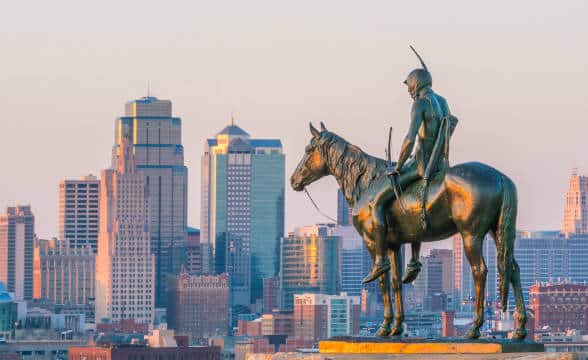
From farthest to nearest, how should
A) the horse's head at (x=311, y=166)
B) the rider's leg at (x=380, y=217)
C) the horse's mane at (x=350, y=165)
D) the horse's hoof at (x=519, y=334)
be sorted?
the horse's head at (x=311, y=166), the horse's mane at (x=350, y=165), the rider's leg at (x=380, y=217), the horse's hoof at (x=519, y=334)

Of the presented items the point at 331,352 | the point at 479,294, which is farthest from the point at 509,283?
the point at 331,352

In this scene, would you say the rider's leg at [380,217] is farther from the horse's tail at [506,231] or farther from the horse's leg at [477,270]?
the horse's tail at [506,231]

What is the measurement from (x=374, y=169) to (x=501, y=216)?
1.39m

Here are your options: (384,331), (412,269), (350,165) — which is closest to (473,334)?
(384,331)

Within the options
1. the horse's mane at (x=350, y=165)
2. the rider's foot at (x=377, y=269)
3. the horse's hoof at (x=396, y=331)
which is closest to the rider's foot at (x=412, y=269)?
the rider's foot at (x=377, y=269)

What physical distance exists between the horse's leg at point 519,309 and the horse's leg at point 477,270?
0.28 meters

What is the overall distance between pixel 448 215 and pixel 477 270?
60 cm

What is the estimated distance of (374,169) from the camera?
2317 cm

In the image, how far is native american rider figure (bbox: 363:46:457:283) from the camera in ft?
73.4

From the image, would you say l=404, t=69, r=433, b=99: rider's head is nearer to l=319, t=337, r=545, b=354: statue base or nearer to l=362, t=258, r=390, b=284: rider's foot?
l=362, t=258, r=390, b=284: rider's foot

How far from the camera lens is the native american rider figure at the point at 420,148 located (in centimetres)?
2238

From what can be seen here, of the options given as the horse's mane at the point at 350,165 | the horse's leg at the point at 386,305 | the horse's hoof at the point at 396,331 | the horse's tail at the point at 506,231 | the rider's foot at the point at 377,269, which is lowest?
the horse's hoof at the point at 396,331

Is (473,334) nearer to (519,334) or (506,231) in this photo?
(519,334)

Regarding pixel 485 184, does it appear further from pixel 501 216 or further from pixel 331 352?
pixel 331 352
